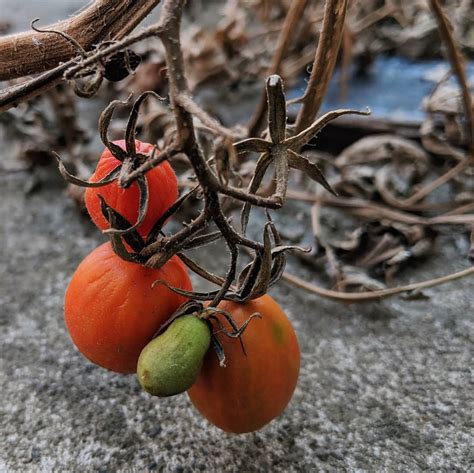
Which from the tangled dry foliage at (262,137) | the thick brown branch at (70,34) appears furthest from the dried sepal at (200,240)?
the thick brown branch at (70,34)

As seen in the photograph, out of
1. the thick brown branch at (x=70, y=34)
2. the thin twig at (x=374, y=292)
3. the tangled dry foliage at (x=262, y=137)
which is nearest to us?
the tangled dry foliage at (x=262, y=137)

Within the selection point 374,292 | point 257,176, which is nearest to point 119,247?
point 257,176

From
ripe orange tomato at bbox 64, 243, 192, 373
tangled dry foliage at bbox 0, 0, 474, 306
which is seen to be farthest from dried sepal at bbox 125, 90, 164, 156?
ripe orange tomato at bbox 64, 243, 192, 373

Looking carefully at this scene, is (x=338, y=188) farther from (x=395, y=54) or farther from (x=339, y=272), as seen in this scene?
(x=395, y=54)

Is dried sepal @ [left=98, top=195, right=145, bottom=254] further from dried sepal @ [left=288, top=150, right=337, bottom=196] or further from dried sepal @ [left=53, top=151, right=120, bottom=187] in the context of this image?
dried sepal @ [left=288, top=150, right=337, bottom=196]

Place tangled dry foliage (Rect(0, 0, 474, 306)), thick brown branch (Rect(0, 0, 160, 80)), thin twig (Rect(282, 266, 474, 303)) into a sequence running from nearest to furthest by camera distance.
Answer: tangled dry foliage (Rect(0, 0, 474, 306)) → thick brown branch (Rect(0, 0, 160, 80)) → thin twig (Rect(282, 266, 474, 303))

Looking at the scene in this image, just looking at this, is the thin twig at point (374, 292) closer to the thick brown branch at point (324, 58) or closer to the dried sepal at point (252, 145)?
the thick brown branch at point (324, 58)

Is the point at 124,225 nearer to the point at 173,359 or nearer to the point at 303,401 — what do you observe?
the point at 173,359
